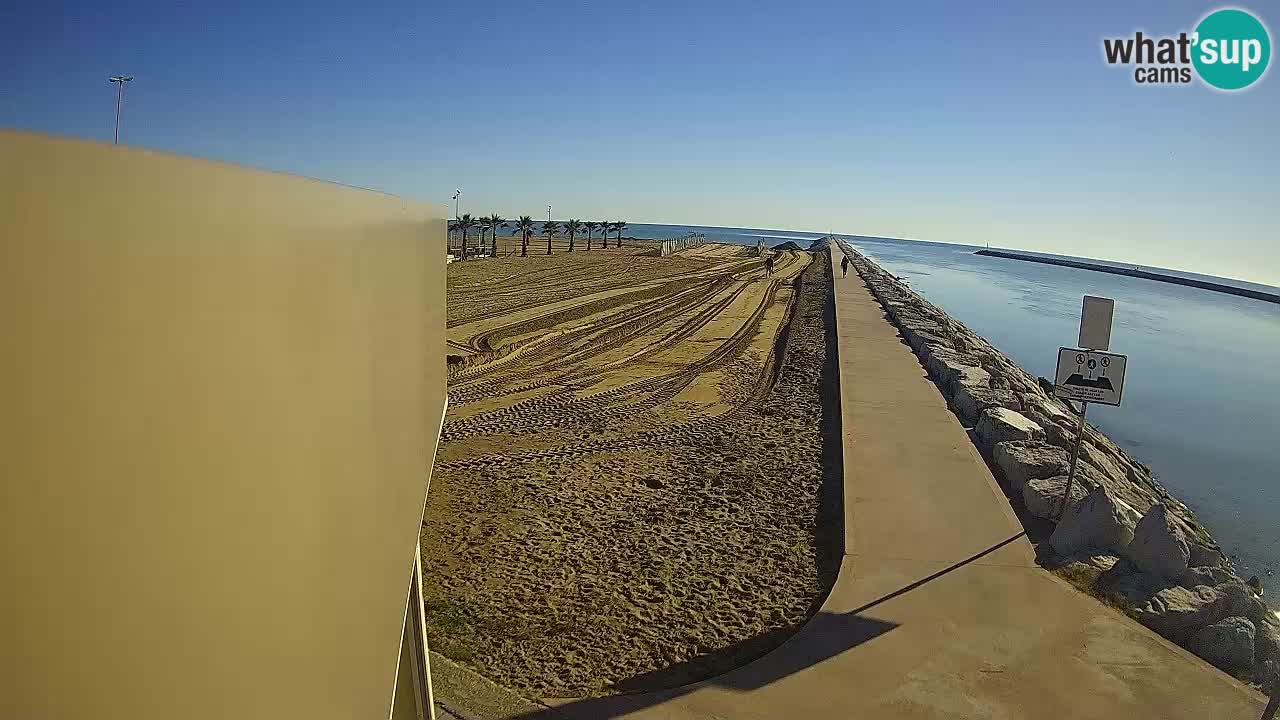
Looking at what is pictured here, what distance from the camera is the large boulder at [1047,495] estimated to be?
377 inches

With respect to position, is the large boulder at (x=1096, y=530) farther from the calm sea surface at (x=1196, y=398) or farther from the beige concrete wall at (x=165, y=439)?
the beige concrete wall at (x=165, y=439)

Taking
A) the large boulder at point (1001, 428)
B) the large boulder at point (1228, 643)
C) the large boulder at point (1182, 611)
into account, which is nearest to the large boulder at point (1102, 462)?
the large boulder at point (1001, 428)

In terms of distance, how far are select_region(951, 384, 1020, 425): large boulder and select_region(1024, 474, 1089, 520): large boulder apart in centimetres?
399

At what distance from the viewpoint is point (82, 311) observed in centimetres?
82

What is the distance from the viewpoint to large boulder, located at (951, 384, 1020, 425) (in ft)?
46.6

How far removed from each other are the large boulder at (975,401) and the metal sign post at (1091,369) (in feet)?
15.1

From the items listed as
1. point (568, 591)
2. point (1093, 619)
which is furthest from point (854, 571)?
point (568, 591)

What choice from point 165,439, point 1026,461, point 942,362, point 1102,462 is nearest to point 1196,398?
point 942,362

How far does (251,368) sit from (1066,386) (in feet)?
32.4

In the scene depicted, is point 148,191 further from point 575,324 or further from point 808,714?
point 575,324

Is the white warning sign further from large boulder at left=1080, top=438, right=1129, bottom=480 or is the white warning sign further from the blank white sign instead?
large boulder at left=1080, top=438, right=1129, bottom=480

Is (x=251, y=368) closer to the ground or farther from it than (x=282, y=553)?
farther from it

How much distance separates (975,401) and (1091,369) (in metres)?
5.12

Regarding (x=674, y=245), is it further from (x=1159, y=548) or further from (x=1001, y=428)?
(x=1159, y=548)
